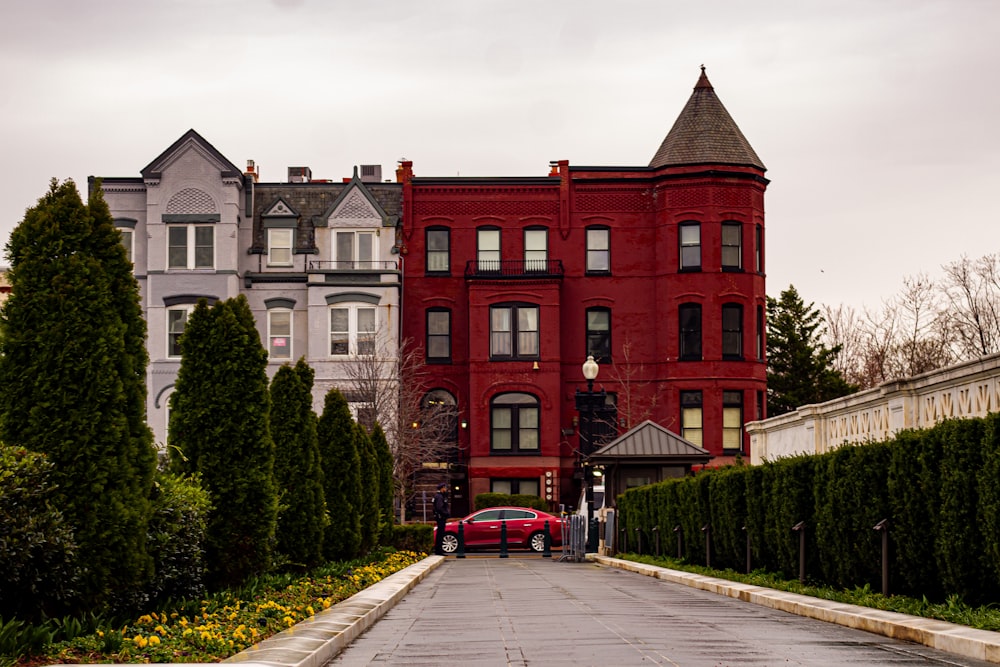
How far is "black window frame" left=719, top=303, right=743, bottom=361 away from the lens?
53469 millimetres

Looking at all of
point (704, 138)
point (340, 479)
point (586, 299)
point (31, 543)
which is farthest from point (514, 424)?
point (31, 543)

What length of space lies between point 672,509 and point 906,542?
14.9 m

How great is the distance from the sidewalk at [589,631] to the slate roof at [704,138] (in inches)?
1360

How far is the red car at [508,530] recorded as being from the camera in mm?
42844

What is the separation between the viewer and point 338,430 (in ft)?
88.4

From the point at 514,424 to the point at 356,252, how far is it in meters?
9.50

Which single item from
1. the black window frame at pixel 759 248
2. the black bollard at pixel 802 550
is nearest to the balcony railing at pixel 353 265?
the black window frame at pixel 759 248

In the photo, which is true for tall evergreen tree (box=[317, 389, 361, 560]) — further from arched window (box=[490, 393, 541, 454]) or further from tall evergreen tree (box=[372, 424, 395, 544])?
arched window (box=[490, 393, 541, 454])

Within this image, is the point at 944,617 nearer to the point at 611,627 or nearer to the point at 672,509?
the point at 611,627

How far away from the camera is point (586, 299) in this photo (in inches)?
2180

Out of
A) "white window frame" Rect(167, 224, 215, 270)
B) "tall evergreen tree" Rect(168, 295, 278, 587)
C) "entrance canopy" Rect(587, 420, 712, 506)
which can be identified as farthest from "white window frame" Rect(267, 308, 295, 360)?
"tall evergreen tree" Rect(168, 295, 278, 587)

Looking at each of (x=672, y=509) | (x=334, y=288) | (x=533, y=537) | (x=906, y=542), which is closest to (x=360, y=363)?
(x=334, y=288)

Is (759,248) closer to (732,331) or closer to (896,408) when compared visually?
(732,331)

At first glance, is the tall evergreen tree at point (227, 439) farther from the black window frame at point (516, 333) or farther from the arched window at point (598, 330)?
the arched window at point (598, 330)
